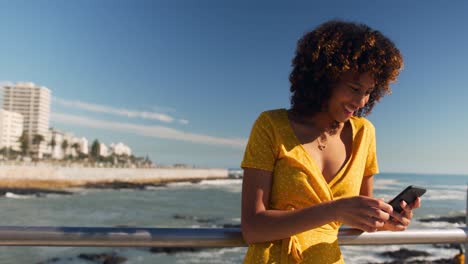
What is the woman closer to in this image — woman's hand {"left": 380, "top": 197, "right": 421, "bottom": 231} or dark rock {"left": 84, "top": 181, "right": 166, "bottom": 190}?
woman's hand {"left": 380, "top": 197, "right": 421, "bottom": 231}

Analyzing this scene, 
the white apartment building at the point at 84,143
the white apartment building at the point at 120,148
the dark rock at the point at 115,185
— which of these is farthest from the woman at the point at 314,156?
the white apartment building at the point at 120,148

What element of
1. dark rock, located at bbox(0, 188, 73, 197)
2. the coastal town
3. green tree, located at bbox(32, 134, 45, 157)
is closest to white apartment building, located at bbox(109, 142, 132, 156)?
the coastal town

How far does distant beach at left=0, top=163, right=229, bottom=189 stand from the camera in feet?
170

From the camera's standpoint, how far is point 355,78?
1038 mm

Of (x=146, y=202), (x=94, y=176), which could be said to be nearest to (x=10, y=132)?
(x=94, y=176)

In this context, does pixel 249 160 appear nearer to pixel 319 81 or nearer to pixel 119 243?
pixel 319 81

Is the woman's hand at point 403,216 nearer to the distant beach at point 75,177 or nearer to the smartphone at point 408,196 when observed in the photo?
the smartphone at point 408,196

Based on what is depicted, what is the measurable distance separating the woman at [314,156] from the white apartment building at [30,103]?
111671 millimetres

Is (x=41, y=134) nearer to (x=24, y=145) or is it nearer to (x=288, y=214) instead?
(x=24, y=145)

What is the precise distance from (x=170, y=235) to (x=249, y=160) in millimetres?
348

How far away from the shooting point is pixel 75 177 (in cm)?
5712

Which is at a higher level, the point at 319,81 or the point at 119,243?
the point at 319,81

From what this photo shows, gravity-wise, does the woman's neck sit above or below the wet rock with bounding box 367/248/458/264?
above

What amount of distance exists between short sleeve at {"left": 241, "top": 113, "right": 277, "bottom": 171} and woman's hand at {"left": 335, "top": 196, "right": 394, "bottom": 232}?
0.18m
